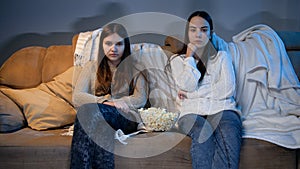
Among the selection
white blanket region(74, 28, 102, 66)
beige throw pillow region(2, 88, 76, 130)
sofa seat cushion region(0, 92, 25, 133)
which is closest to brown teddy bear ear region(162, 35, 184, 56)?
white blanket region(74, 28, 102, 66)

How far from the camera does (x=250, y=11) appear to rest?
8.86ft

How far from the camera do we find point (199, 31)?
82.6 inches

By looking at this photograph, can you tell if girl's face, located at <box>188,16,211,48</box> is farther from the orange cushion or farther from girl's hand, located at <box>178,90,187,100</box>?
the orange cushion

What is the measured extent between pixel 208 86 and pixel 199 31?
305mm

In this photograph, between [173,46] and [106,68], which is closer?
[106,68]

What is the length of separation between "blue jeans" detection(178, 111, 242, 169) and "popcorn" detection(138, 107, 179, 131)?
0.19 ft

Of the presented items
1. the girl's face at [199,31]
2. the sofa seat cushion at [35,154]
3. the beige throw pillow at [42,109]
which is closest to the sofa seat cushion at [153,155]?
the sofa seat cushion at [35,154]

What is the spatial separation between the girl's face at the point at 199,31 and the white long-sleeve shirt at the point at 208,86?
10 centimetres

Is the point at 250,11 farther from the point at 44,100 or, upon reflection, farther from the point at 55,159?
the point at 55,159

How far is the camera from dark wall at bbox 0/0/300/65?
2670mm

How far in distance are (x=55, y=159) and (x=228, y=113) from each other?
865 millimetres

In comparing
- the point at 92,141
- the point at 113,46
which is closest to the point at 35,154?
the point at 92,141

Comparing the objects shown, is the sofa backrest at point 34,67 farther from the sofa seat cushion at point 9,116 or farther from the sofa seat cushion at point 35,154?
the sofa seat cushion at point 35,154

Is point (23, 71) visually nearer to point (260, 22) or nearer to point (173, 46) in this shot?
point (173, 46)
